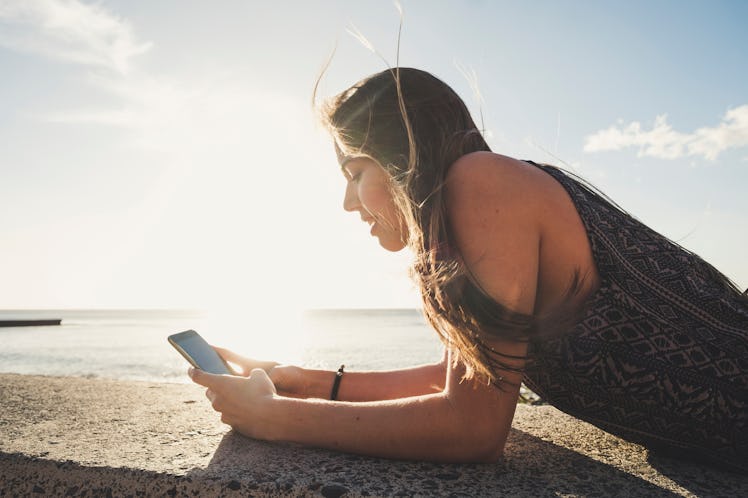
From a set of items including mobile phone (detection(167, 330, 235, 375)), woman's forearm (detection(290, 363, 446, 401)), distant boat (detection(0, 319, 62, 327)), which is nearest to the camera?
mobile phone (detection(167, 330, 235, 375))

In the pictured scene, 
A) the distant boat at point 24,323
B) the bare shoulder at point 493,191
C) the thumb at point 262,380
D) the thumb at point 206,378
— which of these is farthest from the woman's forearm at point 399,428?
the distant boat at point 24,323

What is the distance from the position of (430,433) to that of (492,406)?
0.70 feet

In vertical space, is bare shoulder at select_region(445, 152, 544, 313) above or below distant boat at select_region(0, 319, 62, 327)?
above

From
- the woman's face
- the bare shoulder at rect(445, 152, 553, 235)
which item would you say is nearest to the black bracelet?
the woman's face

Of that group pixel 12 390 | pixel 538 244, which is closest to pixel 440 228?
pixel 538 244

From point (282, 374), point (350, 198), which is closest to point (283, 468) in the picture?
point (282, 374)

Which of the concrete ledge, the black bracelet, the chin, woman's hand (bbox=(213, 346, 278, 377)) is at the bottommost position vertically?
the concrete ledge

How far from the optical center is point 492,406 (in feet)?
4.80

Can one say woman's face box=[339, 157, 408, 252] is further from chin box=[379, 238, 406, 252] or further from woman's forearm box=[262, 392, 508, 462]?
woman's forearm box=[262, 392, 508, 462]

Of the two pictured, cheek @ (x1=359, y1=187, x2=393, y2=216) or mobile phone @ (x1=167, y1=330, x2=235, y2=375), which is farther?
mobile phone @ (x1=167, y1=330, x2=235, y2=375)

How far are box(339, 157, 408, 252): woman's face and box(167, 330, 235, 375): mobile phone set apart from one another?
940 mm

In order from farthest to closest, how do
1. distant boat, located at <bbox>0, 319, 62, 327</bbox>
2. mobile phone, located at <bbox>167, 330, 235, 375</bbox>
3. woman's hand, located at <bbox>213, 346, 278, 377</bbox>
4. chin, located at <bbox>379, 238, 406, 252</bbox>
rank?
distant boat, located at <bbox>0, 319, 62, 327</bbox>, woman's hand, located at <bbox>213, 346, 278, 377</bbox>, mobile phone, located at <bbox>167, 330, 235, 375</bbox>, chin, located at <bbox>379, 238, 406, 252</bbox>

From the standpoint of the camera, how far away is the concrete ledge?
1374 mm

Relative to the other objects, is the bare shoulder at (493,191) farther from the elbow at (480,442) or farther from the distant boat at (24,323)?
the distant boat at (24,323)
